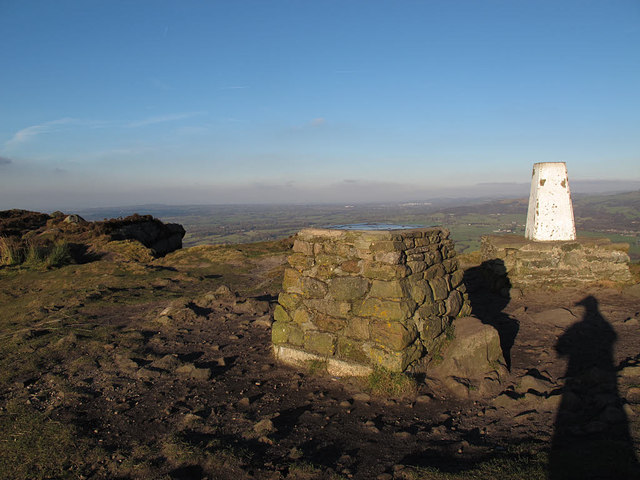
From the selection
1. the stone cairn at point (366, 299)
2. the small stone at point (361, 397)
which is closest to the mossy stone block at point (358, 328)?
the stone cairn at point (366, 299)

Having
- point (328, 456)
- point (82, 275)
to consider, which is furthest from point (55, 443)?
point (82, 275)

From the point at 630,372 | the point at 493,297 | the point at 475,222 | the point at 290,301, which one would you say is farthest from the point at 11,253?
the point at 475,222

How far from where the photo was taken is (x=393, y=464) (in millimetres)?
3312

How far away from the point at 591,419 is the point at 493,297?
5456mm

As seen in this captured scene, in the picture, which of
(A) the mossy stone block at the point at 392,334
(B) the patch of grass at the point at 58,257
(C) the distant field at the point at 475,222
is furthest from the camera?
(C) the distant field at the point at 475,222

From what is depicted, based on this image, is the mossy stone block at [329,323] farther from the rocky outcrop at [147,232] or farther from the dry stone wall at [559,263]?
the rocky outcrop at [147,232]

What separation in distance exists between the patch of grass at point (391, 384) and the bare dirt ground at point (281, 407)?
0.26 feet

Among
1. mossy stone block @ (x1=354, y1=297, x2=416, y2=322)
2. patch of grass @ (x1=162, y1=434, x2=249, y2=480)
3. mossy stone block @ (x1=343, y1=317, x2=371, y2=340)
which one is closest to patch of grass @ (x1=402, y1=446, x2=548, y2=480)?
patch of grass @ (x1=162, y1=434, x2=249, y2=480)

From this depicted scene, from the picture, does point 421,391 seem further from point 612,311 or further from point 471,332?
point 612,311

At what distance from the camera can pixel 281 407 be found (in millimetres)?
4551

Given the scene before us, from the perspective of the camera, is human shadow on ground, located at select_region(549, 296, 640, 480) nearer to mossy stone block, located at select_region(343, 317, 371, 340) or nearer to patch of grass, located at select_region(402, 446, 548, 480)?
patch of grass, located at select_region(402, 446, 548, 480)

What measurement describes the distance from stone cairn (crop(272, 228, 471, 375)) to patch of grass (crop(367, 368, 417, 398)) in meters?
0.11

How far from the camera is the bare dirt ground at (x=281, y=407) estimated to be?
3.26 m

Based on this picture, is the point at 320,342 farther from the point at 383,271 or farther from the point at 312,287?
the point at 383,271
